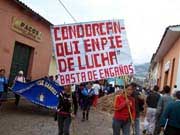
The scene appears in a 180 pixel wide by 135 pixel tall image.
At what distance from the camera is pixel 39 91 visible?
54.6ft

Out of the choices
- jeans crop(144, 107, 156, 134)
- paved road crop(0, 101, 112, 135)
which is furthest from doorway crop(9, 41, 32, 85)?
jeans crop(144, 107, 156, 134)

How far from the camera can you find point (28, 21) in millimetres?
21594

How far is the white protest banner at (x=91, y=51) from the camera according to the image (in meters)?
8.96

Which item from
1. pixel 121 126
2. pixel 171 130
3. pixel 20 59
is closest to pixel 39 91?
pixel 20 59

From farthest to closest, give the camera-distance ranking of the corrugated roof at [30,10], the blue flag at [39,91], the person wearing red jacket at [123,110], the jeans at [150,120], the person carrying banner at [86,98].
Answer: the corrugated roof at [30,10] → the person carrying banner at [86,98] → the blue flag at [39,91] → the jeans at [150,120] → the person wearing red jacket at [123,110]

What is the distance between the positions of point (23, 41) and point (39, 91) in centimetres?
537

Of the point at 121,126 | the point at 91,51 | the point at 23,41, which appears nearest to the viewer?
the point at 91,51

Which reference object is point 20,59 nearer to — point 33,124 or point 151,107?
point 33,124

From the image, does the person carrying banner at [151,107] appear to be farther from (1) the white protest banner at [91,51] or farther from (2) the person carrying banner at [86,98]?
(1) the white protest banner at [91,51]

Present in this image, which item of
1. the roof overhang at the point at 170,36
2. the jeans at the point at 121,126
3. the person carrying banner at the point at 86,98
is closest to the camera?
the jeans at the point at 121,126

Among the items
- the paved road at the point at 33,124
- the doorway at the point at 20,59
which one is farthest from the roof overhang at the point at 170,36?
the doorway at the point at 20,59

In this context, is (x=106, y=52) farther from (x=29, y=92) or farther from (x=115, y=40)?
(x=29, y=92)

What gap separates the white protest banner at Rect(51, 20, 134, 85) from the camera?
353 inches

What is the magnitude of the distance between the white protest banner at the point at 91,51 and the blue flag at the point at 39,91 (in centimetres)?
765
